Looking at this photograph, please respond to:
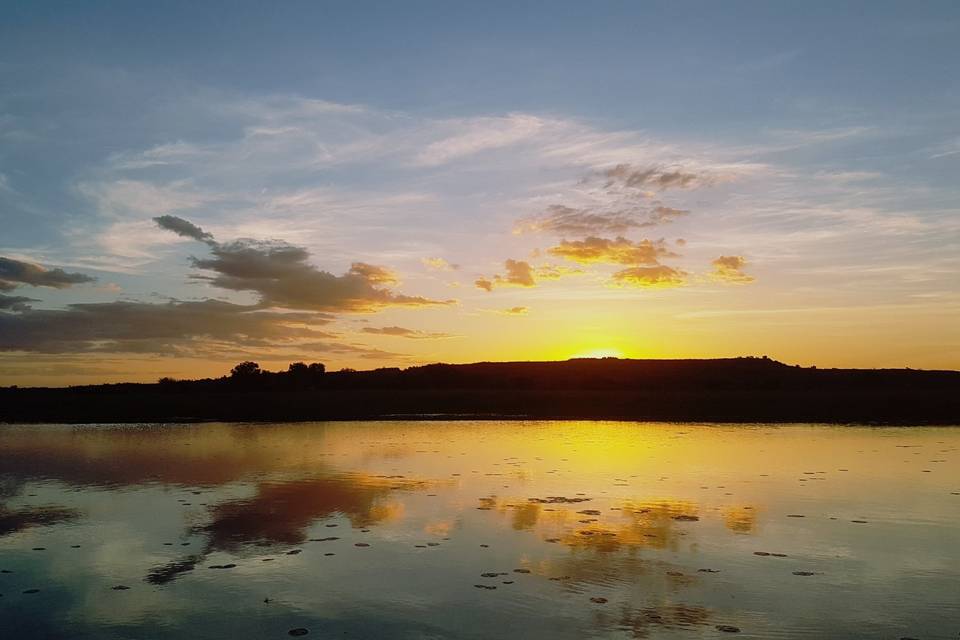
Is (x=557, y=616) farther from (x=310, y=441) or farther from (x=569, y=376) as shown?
(x=569, y=376)

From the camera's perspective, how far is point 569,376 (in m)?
75.7

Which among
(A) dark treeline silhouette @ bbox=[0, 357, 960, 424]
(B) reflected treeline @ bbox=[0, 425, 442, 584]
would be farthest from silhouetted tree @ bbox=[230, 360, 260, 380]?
(B) reflected treeline @ bbox=[0, 425, 442, 584]

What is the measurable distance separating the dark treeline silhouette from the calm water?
18836mm

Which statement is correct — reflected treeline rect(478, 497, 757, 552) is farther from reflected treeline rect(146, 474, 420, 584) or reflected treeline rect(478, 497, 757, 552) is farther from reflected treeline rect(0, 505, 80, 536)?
reflected treeline rect(0, 505, 80, 536)

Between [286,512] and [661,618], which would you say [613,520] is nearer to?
[661,618]

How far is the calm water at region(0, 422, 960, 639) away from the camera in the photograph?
25.5 ft

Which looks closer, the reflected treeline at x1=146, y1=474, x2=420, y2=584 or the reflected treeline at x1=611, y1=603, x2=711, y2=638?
the reflected treeline at x1=611, y1=603, x2=711, y2=638

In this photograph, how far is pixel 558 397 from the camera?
5416 cm

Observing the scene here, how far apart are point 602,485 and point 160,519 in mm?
9111

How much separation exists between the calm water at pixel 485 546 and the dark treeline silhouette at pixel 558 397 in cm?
1884

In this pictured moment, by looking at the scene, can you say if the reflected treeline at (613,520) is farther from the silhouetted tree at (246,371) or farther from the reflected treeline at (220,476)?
the silhouetted tree at (246,371)

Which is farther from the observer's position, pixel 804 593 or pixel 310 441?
pixel 310 441

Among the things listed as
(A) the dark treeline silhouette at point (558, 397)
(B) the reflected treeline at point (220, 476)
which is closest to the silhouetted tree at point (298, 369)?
(A) the dark treeline silhouette at point (558, 397)

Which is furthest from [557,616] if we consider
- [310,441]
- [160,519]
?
[310,441]
